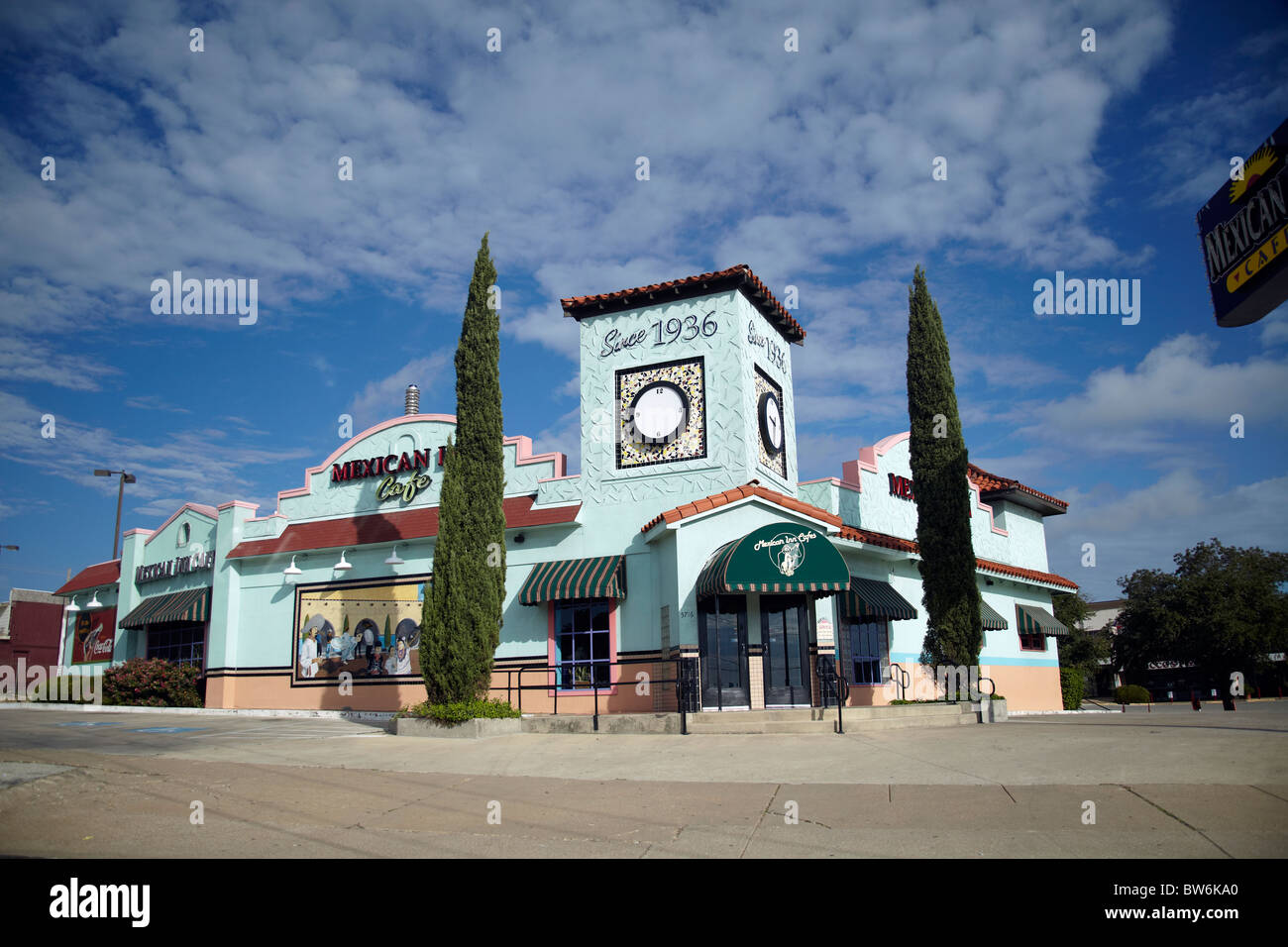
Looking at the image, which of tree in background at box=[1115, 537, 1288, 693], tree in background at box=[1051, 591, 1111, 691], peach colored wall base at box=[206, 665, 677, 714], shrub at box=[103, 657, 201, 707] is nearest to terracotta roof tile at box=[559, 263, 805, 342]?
peach colored wall base at box=[206, 665, 677, 714]

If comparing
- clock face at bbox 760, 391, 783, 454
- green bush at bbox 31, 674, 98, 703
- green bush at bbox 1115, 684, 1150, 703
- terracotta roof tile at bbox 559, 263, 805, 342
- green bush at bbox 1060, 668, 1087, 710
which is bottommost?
green bush at bbox 1115, 684, 1150, 703

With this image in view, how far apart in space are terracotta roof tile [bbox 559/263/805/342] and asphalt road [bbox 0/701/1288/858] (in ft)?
32.4

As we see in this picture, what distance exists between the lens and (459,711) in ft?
47.2

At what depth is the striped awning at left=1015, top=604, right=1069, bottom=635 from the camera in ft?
82.3

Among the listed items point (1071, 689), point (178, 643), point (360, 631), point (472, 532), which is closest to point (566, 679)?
point (472, 532)

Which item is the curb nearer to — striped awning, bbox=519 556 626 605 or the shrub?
the shrub

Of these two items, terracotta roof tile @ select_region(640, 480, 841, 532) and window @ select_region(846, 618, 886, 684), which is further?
window @ select_region(846, 618, 886, 684)

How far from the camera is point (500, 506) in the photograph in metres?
15.8

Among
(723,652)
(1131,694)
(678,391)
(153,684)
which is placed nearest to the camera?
(723,652)

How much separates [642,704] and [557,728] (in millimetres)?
2924

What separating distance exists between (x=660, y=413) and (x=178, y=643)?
15112 millimetres

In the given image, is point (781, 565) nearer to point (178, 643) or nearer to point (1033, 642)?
point (1033, 642)

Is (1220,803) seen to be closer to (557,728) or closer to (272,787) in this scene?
(272,787)
